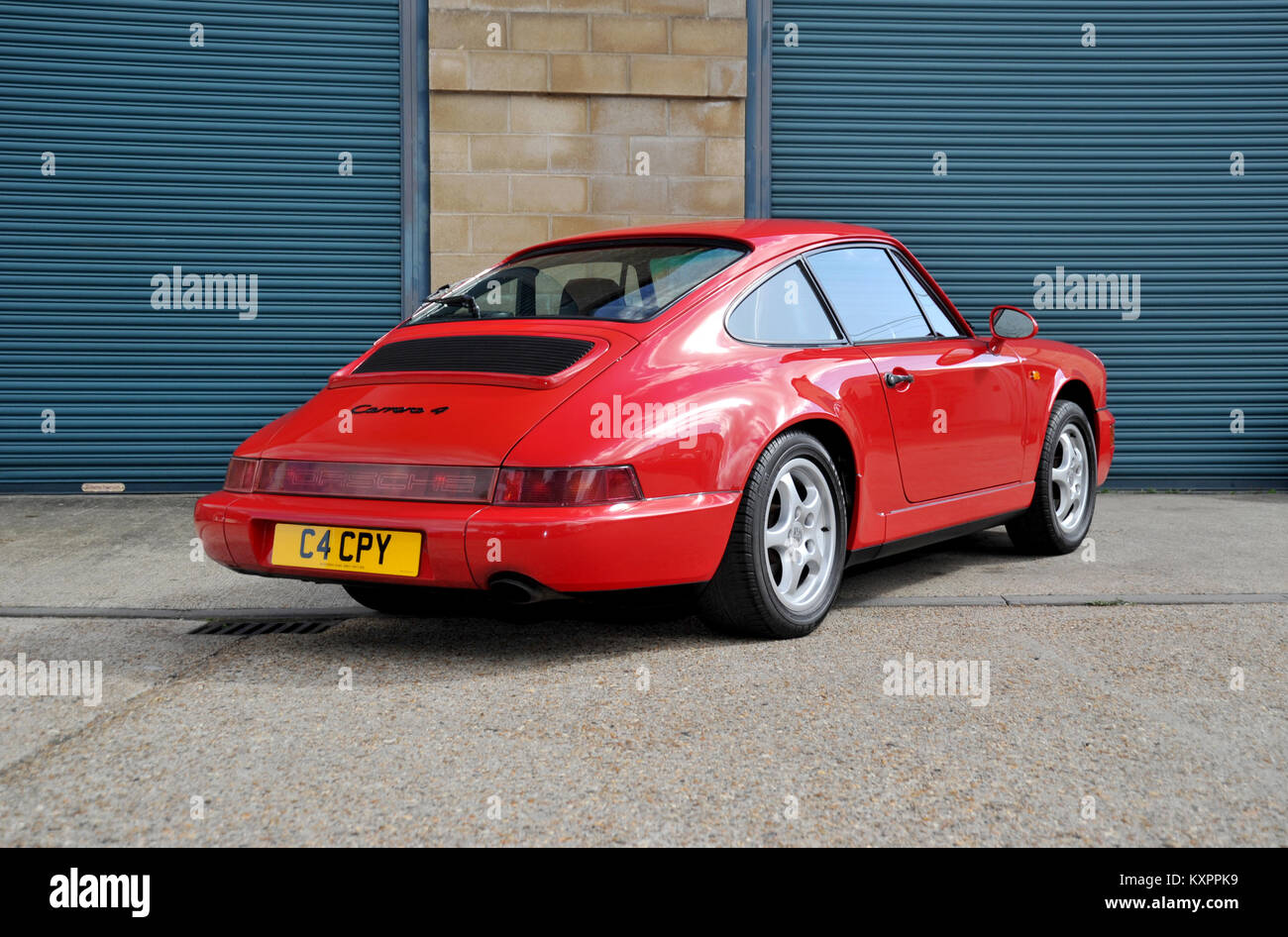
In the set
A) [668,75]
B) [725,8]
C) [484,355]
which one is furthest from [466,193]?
[484,355]

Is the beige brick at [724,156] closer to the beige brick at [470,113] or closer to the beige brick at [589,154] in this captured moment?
the beige brick at [589,154]

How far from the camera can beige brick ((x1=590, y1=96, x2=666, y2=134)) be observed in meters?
8.65

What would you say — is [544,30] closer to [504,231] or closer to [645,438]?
[504,231]

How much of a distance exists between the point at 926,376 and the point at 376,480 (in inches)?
82.9

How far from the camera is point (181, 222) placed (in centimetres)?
842

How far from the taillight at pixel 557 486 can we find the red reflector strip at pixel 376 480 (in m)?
0.06

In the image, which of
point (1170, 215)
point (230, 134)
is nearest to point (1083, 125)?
point (1170, 215)

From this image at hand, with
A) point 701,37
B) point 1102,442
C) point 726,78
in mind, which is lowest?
point 1102,442

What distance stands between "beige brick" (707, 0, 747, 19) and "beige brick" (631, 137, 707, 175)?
2.95 ft
